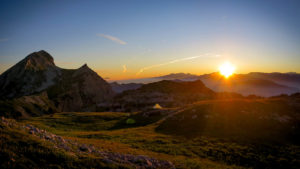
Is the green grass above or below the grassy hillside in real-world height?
above

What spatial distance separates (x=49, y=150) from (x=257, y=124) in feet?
161

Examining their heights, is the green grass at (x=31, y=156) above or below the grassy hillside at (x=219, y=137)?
above

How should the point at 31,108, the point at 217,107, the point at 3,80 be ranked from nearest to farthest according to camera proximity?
the point at 217,107 < the point at 31,108 < the point at 3,80

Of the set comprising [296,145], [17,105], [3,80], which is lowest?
[296,145]

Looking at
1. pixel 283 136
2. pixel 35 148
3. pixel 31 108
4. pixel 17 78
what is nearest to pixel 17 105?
→ pixel 31 108

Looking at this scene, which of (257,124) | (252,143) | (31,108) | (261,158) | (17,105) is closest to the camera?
(261,158)

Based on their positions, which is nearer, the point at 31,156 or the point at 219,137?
the point at 31,156

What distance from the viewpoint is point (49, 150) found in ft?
38.4

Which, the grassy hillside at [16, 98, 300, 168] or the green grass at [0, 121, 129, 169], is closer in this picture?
the green grass at [0, 121, 129, 169]

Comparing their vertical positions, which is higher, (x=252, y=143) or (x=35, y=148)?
(x=35, y=148)

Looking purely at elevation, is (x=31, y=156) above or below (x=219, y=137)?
above

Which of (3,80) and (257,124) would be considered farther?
(3,80)

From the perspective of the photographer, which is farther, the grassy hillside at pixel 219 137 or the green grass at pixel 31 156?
the grassy hillside at pixel 219 137

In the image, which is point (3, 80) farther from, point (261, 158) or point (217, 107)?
point (261, 158)
